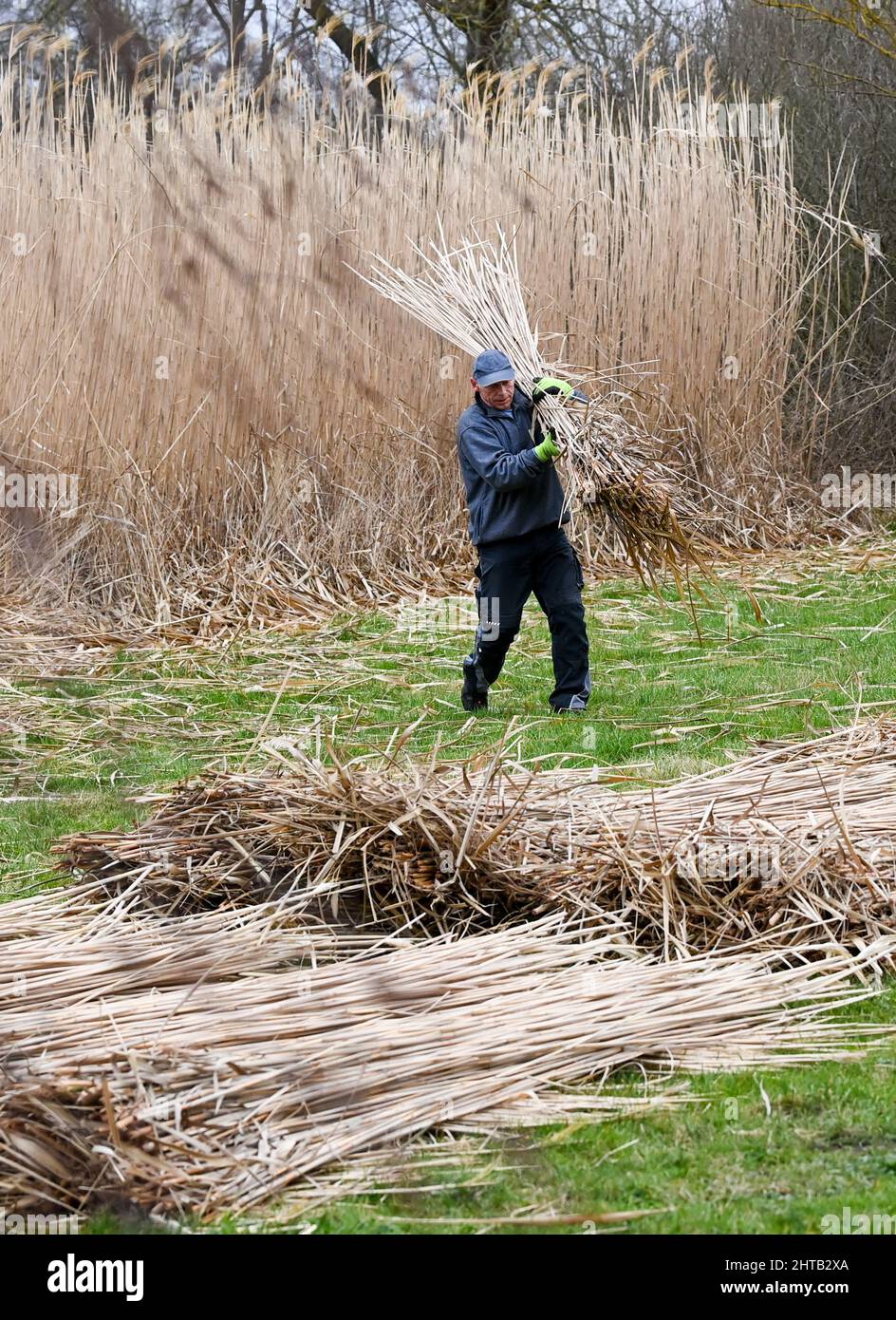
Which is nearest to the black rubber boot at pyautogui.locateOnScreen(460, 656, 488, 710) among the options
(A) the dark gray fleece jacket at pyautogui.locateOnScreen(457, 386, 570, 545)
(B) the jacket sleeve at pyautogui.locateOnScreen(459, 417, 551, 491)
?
(A) the dark gray fleece jacket at pyautogui.locateOnScreen(457, 386, 570, 545)

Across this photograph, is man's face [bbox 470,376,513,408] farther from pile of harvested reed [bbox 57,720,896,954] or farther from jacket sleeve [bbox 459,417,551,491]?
pile of harvested reed [bbox 57,720,896,954]

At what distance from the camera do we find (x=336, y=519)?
9.31 metres

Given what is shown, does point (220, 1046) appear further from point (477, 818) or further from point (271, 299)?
point (271, 299)

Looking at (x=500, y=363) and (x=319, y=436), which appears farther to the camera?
(x=319, y=436)

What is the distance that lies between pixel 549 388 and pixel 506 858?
2.94m

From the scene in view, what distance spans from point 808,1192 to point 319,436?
741 cm

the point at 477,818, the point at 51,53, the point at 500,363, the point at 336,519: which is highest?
the point at 51,53

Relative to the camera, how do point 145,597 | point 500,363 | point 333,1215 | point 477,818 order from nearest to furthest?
1. point 333,1215
2. point 477,818
3. point 500,363
4. point 145,597

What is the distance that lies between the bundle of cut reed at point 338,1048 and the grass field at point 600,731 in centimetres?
11

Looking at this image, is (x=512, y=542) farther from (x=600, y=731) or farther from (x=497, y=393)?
(x=600, y=731)

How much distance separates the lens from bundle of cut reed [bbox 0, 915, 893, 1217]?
239 cm

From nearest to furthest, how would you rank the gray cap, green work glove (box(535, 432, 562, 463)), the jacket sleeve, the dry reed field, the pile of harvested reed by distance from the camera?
the pile of harvested reed, green work glove (box(535, 432, 562, 463)), the jacket sleeve, the gray cap, the dry reed field

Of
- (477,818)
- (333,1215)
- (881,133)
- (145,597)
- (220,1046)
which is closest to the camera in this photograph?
(333,1215)

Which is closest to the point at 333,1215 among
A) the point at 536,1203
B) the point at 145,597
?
the point at 536,1203
